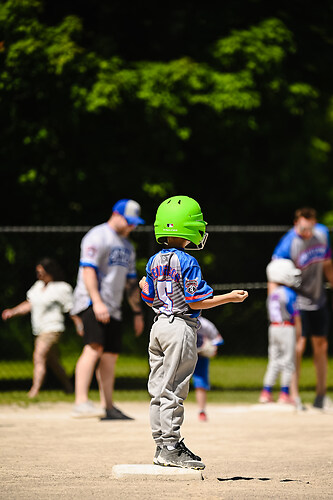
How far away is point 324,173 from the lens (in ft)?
70.9

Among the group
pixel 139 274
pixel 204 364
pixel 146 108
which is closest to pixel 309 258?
pixel 204 364

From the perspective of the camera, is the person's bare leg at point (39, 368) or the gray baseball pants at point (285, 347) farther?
the person's bare leg at point (39, 368)

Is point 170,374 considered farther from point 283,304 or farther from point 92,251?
point 283,304

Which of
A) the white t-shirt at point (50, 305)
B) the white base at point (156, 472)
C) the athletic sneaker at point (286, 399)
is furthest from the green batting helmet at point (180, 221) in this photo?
the white t-shirt at point (50, 305)

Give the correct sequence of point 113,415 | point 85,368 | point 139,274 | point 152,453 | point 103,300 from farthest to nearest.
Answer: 1. point 139,274
2. point 103,300
3. point 113,415
4. point 85,368
5. point 152,453

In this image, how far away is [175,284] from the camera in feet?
20.4

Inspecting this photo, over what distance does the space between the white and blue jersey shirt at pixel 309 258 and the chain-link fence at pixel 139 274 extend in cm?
125

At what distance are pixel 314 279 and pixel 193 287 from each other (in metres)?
4.96

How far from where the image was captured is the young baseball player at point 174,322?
6.11m

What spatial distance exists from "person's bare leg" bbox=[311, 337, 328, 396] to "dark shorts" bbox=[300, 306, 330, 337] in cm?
7

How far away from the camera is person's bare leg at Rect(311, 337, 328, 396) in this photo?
35.1ft

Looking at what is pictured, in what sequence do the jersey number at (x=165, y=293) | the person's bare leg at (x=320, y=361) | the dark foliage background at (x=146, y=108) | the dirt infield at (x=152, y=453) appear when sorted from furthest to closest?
the dark foliage background at (x=146, y=108)
the person's bare leg at (x=320, y=361)
the jersey number at (x=165, y=293)
the dirt infield at (x=152, y=453)

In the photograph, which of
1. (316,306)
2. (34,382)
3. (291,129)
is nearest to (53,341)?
(34,382)

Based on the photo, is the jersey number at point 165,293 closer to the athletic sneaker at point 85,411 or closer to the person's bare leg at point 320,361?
the athletic sneaker at point 85,411
